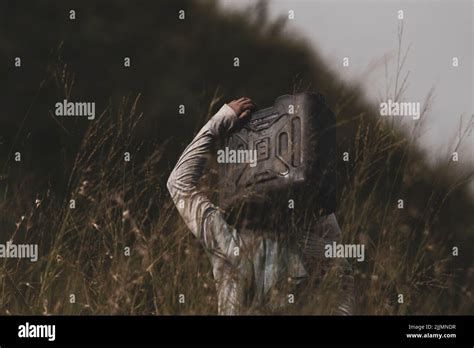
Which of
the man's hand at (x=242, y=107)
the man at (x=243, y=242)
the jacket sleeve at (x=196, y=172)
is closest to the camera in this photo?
the man at (x=243, y=242)

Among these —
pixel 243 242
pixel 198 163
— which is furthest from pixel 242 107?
pixel 243 242

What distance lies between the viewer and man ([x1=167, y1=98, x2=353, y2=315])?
449cm

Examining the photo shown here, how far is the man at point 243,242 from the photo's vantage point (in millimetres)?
4492

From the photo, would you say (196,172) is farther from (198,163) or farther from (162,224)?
(162,224)

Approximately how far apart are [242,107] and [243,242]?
28.8 inches

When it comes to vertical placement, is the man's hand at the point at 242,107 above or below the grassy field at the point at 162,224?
above

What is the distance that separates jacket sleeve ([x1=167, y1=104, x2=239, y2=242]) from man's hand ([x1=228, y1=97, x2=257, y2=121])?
0.08ft

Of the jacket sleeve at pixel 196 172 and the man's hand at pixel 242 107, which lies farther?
the man's hand at pixel 242 107

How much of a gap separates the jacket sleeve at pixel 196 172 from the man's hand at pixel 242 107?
24 millimetres

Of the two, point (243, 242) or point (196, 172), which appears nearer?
point (243, 242)

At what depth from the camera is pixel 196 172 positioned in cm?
483

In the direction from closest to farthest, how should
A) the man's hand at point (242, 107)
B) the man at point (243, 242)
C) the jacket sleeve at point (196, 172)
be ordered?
the man at point (243, 242) → the jacket sleeve at point (196, 172) → the man's hand at point (242, 107)
